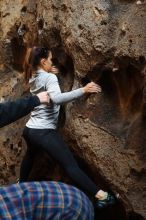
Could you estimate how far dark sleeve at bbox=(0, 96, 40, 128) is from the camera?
114 inches

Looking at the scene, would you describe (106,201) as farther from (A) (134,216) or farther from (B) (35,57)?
(B) (35,57)

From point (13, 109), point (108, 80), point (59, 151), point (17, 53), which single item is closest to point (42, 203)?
point (13, 109)

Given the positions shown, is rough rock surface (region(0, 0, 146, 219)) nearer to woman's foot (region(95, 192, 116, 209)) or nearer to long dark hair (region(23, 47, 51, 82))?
woman's foot (region(95, 192, 116, 209))

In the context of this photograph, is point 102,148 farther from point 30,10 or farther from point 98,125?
point 30,10

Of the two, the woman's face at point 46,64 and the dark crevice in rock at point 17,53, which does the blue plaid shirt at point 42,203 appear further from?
the dark crevice in rock at point 17,53

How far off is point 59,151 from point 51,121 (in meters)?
0.27

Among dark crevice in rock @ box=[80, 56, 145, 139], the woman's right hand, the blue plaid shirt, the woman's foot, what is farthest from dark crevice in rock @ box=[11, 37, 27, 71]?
the blue plaid shirt

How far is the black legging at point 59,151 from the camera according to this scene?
12.1ft

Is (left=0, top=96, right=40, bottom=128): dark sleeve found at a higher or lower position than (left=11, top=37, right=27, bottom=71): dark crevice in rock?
lower

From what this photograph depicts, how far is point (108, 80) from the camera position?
3930mm

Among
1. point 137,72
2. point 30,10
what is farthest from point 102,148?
point 30,10

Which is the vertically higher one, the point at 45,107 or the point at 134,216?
the point at 45,107

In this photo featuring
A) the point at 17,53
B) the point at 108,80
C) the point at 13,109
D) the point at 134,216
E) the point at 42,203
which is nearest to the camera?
the point at 42,203

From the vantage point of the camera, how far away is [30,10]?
511 centimetres
